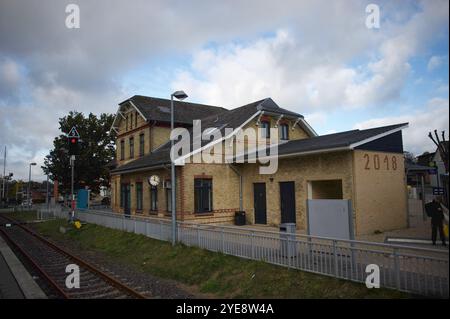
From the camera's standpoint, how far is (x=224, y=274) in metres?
9.56

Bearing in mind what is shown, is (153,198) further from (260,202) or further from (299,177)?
(299,177)

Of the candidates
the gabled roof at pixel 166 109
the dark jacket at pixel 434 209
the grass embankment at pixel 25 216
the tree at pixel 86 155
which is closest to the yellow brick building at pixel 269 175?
the gabled roof at pixel 166 109

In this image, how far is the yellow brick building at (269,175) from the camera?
14031 mm

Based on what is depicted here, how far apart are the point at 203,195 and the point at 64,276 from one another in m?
8.91

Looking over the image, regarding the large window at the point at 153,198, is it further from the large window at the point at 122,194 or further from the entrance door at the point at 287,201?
the entrance door at the point at 287,201

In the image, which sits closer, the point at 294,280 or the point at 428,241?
the point at 294,280

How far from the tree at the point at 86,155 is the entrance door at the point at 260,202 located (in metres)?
27.8

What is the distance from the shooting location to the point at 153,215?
2089 centimetres

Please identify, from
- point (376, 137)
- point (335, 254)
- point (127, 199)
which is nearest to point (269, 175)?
point (376, 137)
